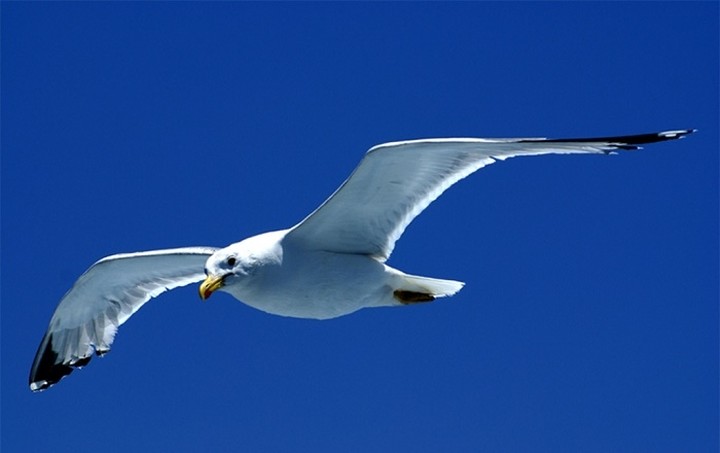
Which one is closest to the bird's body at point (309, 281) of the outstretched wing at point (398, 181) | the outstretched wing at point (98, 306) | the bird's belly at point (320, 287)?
the bird's belly at point (320, 287)

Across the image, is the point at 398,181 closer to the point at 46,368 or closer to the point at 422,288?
the point at 422,288

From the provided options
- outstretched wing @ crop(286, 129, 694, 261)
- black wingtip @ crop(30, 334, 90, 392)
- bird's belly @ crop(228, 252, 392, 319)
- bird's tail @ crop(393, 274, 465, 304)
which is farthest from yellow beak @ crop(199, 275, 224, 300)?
black wingtip @ crop(30, 334, 90, 392)

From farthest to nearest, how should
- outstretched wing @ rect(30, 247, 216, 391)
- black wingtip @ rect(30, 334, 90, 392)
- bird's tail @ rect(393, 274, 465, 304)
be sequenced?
black wingtip @ rect(30, 334, 90, 392) < outstretched wing @ rect(30, 247, 216, 391) < bird's tail @ rect(393, 274, 465, 304)

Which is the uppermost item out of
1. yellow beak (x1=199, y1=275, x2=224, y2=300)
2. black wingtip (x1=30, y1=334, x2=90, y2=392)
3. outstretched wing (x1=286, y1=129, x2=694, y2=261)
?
outstretched wing (x1=286, y1=129, x2=694, y2=261)

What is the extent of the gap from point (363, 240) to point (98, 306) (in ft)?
11.8

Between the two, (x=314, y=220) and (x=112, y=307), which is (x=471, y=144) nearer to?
(x=314, y=220)

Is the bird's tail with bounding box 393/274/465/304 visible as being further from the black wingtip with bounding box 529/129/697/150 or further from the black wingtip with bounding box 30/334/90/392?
the black wingtip with bounding box 30/334/90/392

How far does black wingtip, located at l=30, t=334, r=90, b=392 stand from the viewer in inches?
454

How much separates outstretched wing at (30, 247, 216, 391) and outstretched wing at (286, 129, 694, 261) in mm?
2297

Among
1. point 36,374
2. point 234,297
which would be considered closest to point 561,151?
point 234,297

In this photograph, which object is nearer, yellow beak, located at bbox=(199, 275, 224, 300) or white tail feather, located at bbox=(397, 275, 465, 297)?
yellow beak, located at bbox=(199, 275, 224, 300)

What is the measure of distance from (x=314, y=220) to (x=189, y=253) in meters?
1.81

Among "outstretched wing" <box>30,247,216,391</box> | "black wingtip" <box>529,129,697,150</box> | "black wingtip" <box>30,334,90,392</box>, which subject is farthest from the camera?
"black wingtip" <box>30,334,90,392</box>

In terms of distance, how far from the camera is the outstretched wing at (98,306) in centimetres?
1099
